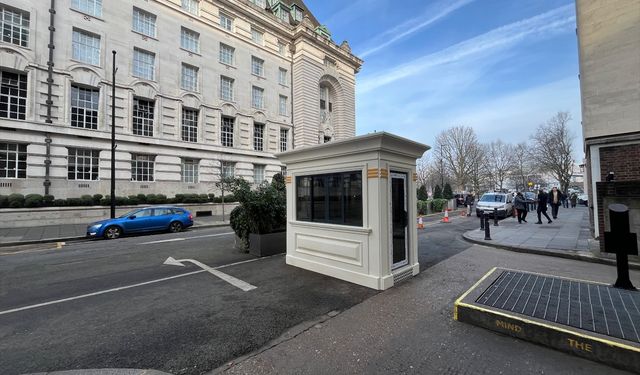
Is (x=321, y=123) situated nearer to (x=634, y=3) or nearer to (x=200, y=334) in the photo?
(x=634, y=3)

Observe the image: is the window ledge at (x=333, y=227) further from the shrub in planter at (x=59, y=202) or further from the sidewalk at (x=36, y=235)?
the shrub in planter at (x=59, y=202)

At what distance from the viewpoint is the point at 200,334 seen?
12.0 ft

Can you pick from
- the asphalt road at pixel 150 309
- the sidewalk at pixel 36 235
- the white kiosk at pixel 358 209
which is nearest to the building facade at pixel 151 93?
the sidewalk at pixel 36 235

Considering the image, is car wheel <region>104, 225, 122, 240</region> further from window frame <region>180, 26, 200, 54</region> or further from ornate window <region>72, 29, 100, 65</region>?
window frame <region>180, 26, 200, 54</region>

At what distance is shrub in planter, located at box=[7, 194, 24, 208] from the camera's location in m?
16.0

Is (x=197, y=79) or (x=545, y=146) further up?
(x=197, y=79)

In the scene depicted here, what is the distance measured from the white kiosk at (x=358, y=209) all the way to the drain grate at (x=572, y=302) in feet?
5.94

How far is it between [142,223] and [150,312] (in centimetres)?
1167

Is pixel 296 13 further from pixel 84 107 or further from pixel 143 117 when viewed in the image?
pixel 84 107

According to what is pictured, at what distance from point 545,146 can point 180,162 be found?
5222 cm

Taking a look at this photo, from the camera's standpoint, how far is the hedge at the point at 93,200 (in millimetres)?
16188

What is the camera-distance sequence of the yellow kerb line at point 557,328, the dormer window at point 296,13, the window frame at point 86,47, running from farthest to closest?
the dormer window at point 296,13
the window frame at point 86,47
the yellow kerb line at point 557,328

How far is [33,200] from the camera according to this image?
16.7 m

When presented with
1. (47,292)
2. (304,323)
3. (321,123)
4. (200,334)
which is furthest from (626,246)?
(321,123)
